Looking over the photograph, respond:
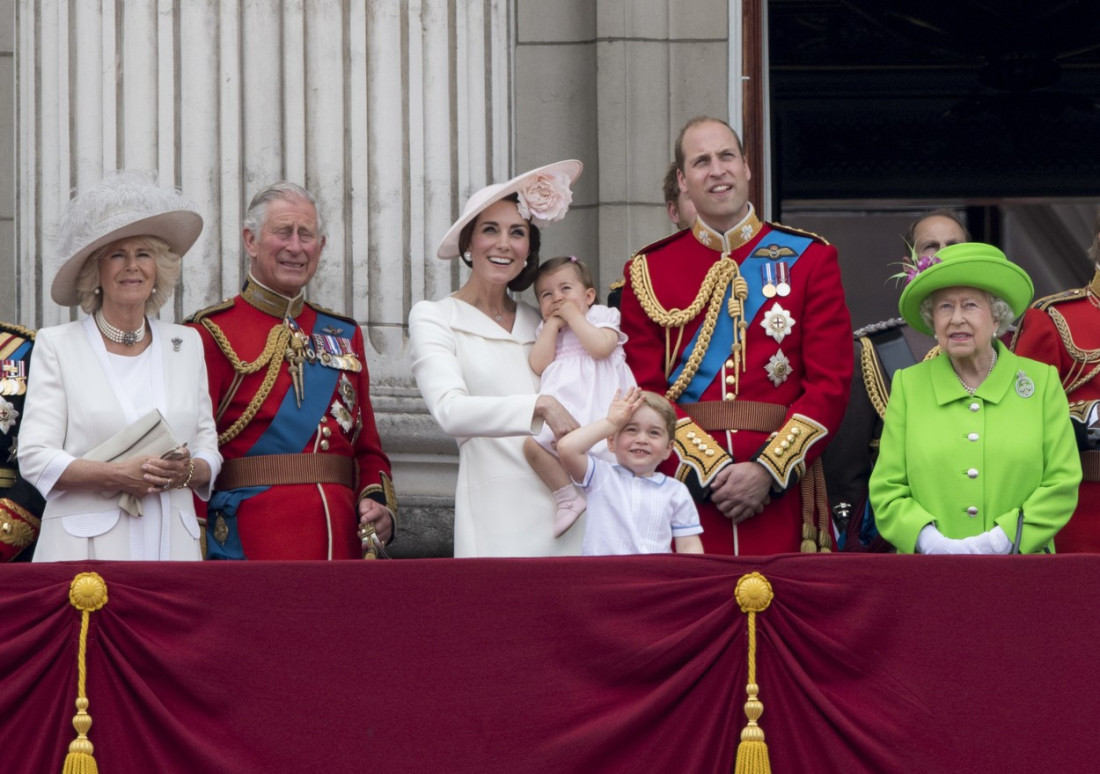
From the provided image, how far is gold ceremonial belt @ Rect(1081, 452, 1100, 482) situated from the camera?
598 centimetres

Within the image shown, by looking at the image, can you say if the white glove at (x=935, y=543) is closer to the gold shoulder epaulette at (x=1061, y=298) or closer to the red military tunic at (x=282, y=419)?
the gold shoulder epaulette at (x=1061, y=298)

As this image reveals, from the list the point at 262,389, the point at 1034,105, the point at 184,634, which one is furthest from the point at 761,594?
the point at 1034,105

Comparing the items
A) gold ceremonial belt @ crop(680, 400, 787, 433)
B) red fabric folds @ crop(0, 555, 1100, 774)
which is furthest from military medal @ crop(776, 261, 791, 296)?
red fabric folds @ crop(0, 555, 1100, 774)

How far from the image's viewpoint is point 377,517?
6.18 meters

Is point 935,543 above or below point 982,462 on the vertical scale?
below

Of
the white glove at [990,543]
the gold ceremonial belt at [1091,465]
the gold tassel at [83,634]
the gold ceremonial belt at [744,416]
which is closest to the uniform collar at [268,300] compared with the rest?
the gold ceremonial belt at [744,416]

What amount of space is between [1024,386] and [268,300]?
2.10m

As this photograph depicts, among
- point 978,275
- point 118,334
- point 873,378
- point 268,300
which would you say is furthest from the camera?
point 873,378

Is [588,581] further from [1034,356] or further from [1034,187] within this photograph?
[1034,187]

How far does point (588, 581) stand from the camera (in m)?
5.16

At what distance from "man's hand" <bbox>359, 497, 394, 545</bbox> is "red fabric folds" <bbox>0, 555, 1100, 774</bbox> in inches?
39.8

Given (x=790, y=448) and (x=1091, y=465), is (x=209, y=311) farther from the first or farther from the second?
(x=1091, y=465)

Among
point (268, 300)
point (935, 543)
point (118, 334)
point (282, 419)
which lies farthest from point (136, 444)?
point (935, 543)

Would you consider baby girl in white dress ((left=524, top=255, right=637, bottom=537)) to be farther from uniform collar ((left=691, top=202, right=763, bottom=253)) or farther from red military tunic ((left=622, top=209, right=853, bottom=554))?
uniform collar ((left=691, top=202, right=763, bottom=253))
